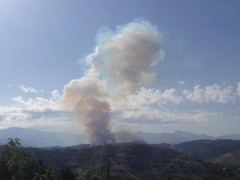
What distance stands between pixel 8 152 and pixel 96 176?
55.8 ft

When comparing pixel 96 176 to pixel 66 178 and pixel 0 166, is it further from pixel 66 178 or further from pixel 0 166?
pixel 66 178

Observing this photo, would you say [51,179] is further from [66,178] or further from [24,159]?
[66,178]

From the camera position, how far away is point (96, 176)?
46.1 m

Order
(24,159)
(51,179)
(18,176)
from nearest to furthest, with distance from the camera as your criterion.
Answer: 1. (18,176)
2. (24,159)
3. (51,179)

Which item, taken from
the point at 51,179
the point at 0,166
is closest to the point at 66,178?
the point at 51,179

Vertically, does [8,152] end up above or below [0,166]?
above

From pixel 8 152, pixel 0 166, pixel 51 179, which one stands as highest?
pixel 8 152

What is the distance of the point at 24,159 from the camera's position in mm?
49094

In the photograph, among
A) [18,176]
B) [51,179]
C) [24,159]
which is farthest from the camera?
[51,179]

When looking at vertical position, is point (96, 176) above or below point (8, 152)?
below

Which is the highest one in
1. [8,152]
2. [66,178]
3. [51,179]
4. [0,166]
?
[8,152]

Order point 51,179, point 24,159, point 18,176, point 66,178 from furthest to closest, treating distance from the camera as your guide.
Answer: point 66,178
point 51,179
point 24,159
point 18,176

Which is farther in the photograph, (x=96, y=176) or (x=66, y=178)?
(x=66, y=178)

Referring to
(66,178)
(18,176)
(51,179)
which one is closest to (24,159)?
(18,176)
